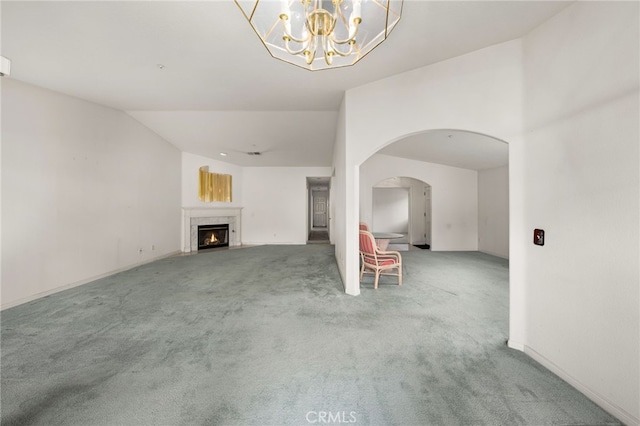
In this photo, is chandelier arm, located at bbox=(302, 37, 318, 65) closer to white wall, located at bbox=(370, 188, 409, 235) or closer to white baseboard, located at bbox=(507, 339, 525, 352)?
white baseboard, located at bbox=(507, 339, 525, 352)

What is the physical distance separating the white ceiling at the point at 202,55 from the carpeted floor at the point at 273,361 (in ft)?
9.39

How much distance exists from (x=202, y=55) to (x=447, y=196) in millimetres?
6934

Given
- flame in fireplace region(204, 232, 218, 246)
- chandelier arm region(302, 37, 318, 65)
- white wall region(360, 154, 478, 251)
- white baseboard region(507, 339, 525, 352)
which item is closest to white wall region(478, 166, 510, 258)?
white wall region(360, 154, 478, 251)

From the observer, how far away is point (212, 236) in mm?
7238

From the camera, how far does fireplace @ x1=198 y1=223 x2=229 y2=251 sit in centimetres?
695

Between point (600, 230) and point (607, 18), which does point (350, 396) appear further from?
point (607, 18)

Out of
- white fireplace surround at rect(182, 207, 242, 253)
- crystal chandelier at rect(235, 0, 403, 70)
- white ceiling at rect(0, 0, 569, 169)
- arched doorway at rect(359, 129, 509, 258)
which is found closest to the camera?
crystal chandelier at rect(235, 0, 403, 70)

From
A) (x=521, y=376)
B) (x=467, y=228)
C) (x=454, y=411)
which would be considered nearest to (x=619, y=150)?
(x=521, y=376)

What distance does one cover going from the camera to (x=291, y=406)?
139cm

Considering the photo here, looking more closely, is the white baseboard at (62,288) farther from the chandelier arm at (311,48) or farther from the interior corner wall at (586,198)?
the interior corner wall at (586,198)

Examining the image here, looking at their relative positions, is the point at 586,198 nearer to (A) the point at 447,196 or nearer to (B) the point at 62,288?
(A) the point at 447,196

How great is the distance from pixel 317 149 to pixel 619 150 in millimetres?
5474

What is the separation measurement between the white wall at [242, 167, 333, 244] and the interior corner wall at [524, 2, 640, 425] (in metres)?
6.59

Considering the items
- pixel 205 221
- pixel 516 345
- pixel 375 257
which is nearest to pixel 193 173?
pixel 205 221
